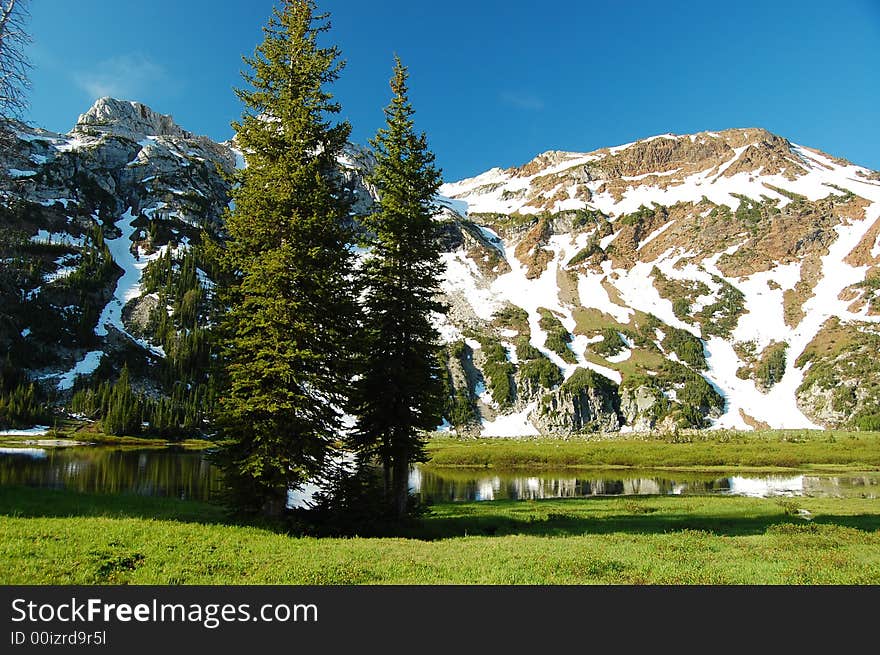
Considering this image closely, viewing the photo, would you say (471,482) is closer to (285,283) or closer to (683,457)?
(683,457)

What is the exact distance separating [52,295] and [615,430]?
204050 millimetres

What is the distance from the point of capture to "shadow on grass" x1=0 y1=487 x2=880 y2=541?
A: 60.7ft

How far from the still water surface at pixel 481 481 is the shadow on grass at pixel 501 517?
16841 mm

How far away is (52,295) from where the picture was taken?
17938 centimetres

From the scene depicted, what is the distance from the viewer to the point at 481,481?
68812mm

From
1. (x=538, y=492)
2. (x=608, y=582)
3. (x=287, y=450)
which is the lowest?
(x=538, y=492)

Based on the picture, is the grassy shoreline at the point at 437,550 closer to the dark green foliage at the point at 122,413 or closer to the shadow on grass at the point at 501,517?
the shadow on grass at the point at 501,517

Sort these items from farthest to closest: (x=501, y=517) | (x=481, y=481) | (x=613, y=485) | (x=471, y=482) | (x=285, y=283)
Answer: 1. (x=481, y=481)
2. (x=471, y=482)
3. (x=613, y=485)
4. (x=501, y=517)
5. (x=285, y=283)

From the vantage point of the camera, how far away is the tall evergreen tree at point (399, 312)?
975 inches

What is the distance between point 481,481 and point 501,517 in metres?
40.4

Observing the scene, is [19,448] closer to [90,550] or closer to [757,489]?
[90,550]

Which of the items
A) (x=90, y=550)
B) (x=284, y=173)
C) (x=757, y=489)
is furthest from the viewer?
(x=757, y=489)

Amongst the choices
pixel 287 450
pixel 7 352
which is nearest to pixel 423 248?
pixel 287 450

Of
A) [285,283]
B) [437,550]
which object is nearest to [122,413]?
[285,283]
